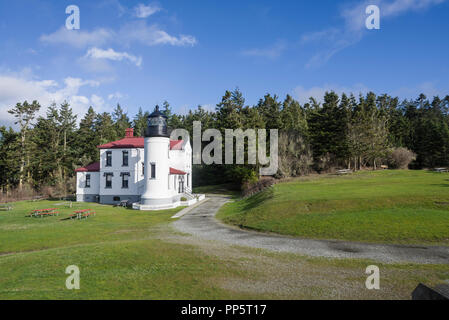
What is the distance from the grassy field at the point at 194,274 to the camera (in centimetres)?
748

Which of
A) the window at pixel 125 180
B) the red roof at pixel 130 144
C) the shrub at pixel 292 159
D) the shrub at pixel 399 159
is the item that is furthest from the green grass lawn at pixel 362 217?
the shrub at pixel 399 159

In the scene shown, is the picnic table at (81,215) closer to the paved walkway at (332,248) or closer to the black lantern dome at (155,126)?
the black lantern dome at (155,126)

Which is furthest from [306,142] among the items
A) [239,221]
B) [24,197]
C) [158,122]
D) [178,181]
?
[24,197]

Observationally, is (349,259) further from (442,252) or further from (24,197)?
(24,197)

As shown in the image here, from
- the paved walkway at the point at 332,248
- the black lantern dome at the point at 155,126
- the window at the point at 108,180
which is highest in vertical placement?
the black lantern dome at the point at 155,126

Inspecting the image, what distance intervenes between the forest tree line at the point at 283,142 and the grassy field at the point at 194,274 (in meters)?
34.3

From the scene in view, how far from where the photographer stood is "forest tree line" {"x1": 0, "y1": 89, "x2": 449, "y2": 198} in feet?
157

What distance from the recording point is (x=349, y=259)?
10789 mm

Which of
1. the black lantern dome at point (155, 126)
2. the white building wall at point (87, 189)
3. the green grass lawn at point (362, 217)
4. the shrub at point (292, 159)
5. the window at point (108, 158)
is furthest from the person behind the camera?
the shrub at point (292, 159)

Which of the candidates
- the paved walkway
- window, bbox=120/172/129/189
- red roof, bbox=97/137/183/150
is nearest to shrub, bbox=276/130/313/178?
red roof, bbox=97/137/183/150

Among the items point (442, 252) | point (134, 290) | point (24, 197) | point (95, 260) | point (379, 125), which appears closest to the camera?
point (134, 290)

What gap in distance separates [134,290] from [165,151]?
85.9 ft

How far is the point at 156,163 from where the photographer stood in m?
32.5

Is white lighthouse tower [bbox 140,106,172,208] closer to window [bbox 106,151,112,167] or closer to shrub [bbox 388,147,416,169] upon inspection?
window [bbox 106,151,112,167]
